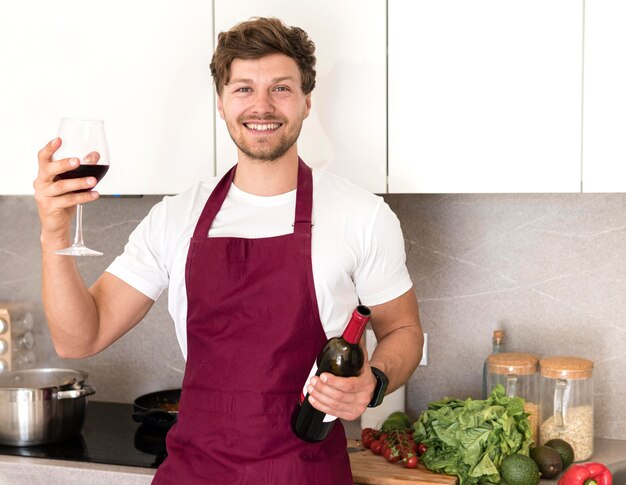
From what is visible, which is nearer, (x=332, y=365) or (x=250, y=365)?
(x=332, y=365)

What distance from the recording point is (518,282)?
7.63 feet

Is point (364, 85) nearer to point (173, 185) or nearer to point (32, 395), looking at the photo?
point (173, 185)

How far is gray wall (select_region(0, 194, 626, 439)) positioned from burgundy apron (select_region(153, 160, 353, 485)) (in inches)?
26.1

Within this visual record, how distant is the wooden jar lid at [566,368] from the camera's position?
6.82ft

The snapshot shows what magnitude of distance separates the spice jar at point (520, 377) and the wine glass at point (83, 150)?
1094 mm

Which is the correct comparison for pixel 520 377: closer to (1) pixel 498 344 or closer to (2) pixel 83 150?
(1) pixel 498 344

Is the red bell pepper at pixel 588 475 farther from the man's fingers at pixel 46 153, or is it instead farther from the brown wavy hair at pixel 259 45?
the man's fingers at pixel 46 153

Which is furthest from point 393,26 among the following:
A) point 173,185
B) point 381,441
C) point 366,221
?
point 381,441

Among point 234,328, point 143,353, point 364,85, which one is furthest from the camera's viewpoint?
point 143,353

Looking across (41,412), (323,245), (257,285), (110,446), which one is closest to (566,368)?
(323,245)

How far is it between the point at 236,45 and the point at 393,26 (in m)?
0.40

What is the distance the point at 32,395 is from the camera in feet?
7.07

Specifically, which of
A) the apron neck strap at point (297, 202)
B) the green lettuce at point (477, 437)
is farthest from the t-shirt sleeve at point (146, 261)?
the green lettuce at point (477, 437)

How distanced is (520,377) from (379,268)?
574 mm
